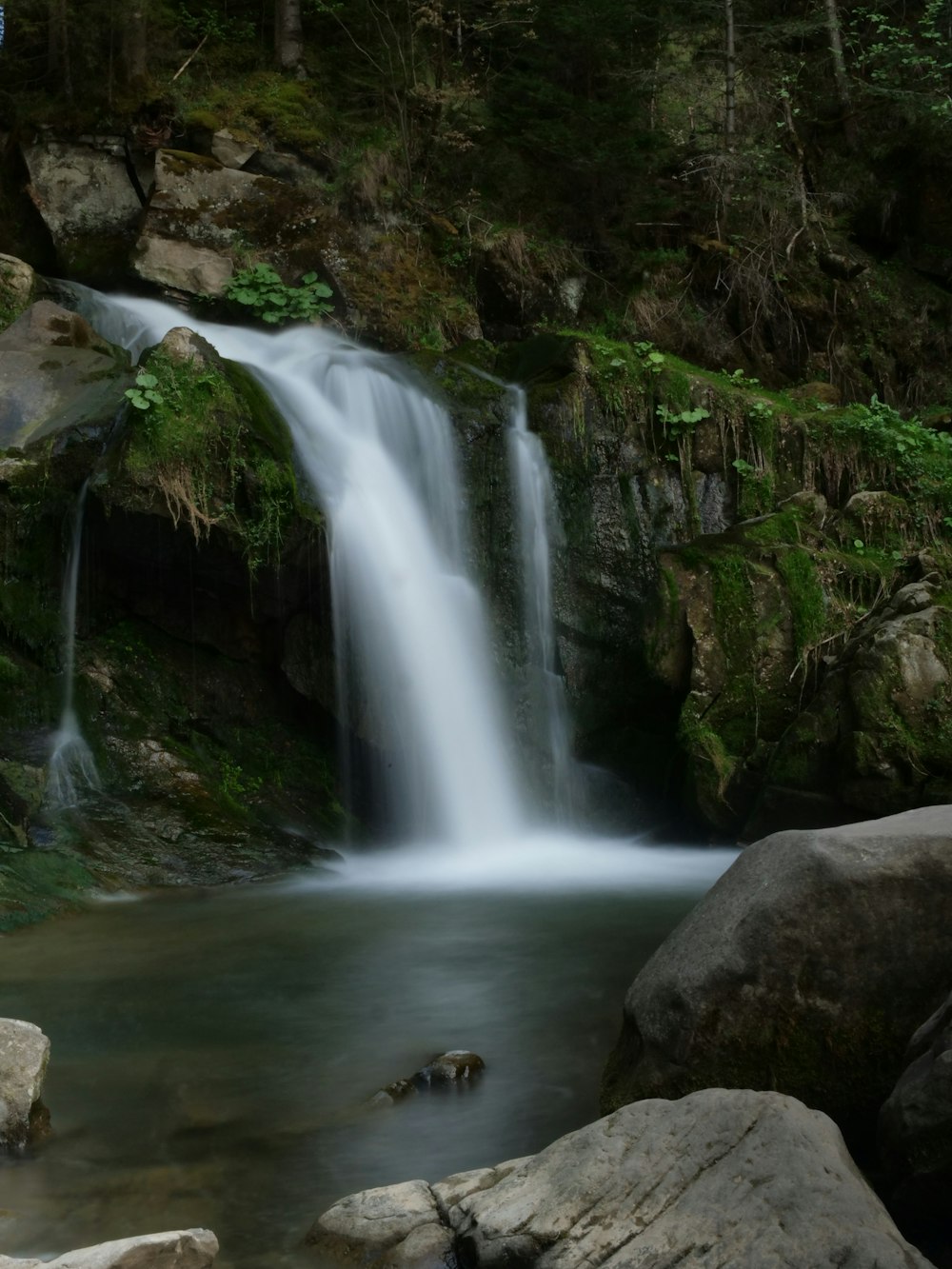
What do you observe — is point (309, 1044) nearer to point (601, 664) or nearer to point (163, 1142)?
point (163, 1142)

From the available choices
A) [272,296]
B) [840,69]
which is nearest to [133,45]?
[272,296]

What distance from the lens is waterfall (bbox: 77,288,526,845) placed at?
30.9 ft

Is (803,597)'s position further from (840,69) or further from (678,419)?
(840,69)

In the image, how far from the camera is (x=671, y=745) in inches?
379

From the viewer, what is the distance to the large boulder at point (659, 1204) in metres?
2.66

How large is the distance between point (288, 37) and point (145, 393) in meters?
9.19

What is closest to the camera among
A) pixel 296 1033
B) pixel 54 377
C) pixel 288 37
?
pixel 296 1033

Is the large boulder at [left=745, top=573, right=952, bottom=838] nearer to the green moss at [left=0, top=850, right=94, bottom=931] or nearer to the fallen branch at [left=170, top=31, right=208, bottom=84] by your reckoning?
the green moss at [left=0, top=850, right=94, bottom=931]

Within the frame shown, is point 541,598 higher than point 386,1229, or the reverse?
point 541,598

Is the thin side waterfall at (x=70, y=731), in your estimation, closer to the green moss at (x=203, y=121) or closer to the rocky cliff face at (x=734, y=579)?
the rocky cliff face at (x=734, y=579)

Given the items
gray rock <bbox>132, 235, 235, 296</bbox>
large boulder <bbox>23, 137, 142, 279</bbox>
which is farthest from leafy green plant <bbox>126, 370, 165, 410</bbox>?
large boulder <bbox>23, 137, 142, 279</bbox>

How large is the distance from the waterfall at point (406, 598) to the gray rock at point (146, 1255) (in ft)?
20.7

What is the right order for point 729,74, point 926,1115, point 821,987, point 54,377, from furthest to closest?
point 729,74 → point 54,377 → point 821,987 → point 926,1115

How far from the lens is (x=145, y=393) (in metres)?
8.61
